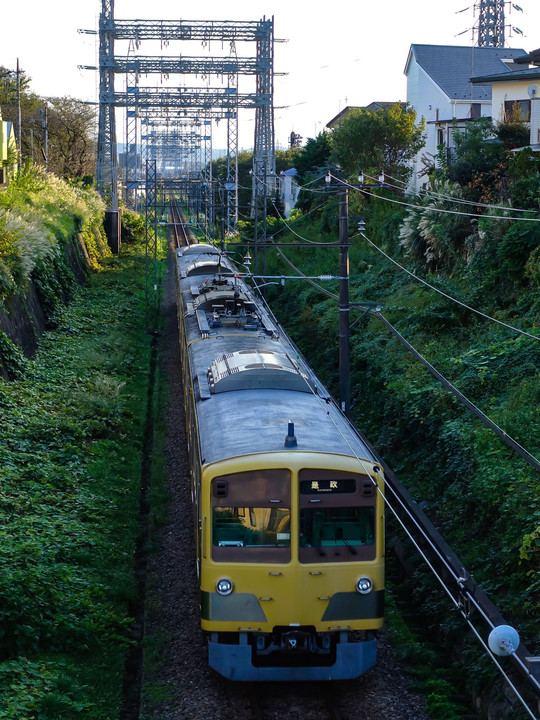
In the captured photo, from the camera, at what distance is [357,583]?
8789 mm

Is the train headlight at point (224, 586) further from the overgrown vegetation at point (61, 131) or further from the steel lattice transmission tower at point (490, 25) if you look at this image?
the steel lattice transmission tower at point (490, 25)

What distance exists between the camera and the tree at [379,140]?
35.5 meters

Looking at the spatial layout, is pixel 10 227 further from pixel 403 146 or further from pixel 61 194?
pixel 403 146

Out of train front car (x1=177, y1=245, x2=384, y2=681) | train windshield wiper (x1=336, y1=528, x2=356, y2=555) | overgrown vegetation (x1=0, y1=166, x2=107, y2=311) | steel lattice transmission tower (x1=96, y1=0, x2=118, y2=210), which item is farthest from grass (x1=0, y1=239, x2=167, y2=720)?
steel lattice transmission tower (x1=96, y1=0, x2=118, y2=210)

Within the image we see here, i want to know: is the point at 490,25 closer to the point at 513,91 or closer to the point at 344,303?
the point at 513,91

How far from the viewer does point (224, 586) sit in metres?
8.70

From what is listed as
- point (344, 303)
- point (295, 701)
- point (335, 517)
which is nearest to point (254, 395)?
point (335, 517)

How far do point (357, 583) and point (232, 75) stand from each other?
1395 inches

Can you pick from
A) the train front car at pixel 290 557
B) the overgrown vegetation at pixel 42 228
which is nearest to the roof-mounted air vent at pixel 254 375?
the train front car at pixel 290 557

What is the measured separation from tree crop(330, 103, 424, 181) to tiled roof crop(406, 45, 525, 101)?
136 inches

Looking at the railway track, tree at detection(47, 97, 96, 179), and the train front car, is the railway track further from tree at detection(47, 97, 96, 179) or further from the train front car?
tree at detection(47, 97, 96, 179)

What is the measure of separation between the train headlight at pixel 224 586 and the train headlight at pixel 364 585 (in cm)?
130

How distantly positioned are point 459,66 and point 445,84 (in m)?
2.47

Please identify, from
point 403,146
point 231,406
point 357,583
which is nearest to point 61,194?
point 403,146
